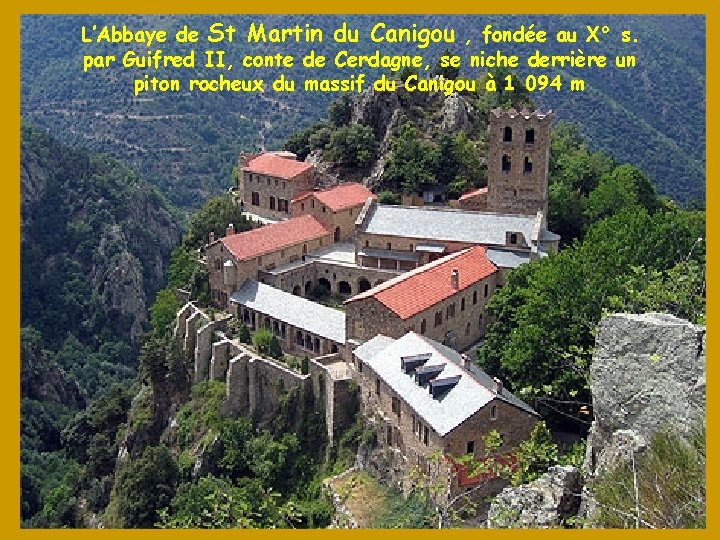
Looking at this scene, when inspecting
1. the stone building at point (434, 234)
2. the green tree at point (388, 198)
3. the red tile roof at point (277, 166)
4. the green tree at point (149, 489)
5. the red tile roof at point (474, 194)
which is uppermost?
the red tile roof at point (277, 166)

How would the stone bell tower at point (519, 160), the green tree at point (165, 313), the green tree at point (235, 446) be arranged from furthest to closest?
the green tree at point (165, 313), the stone bell tower at point (519, 160), the green tree at point (235, 446)

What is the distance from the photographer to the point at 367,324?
48.1 m

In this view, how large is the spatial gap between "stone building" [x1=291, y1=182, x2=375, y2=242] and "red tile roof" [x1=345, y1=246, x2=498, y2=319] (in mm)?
13379

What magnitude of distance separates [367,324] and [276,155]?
3492 cm

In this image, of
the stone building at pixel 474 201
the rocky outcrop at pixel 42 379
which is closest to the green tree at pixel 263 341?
the stone building at pixel 474 201

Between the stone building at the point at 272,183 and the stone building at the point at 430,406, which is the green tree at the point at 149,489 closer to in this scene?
the stone building at the point at 430,406

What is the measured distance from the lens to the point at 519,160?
6141 cm

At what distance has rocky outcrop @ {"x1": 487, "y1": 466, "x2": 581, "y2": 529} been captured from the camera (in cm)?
2443

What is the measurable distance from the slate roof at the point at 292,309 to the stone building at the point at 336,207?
9.84 meters

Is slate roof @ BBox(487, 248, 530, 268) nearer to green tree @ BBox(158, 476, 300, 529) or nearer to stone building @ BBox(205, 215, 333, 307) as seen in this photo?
stone building @ BBox(205, 215, 333, 307)

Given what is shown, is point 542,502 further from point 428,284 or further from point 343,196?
point 343,196

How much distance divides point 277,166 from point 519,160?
74.1 ft

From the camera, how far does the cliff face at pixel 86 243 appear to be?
409 feet

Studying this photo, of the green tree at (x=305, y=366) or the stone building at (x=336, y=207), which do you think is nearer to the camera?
the green tree at (x=305, y=366)
